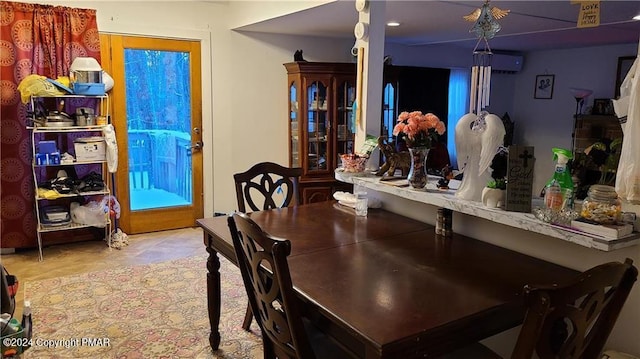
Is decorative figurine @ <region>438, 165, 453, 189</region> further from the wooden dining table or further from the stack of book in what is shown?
the stack of book

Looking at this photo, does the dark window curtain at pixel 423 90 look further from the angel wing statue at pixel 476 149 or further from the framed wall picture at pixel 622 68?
the angel wing statue at pixel 476 149

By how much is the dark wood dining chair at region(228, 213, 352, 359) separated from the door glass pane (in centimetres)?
328

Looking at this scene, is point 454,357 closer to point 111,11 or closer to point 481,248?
point 481,248

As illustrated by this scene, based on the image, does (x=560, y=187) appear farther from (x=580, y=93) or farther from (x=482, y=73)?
(x=580, y=93)

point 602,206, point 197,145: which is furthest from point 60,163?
point 602,206

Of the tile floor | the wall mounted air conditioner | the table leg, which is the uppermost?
the wall mounted air conditioner

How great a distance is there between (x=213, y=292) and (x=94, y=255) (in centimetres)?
215

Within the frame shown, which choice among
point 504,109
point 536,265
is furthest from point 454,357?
point 504,109

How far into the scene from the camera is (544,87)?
699 centimetres

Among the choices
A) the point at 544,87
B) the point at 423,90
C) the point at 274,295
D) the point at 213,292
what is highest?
the point at 544,87

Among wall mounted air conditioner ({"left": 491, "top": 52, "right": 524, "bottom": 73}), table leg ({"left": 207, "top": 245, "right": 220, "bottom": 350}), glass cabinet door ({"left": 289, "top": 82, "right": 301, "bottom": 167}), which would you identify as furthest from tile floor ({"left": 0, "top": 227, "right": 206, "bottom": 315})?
wall mounted air conditioner ({"left": 491, "top": 52, "right": 524, "bottom": 73})

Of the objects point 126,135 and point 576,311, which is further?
point 126,135

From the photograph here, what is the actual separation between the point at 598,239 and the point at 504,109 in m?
6.20

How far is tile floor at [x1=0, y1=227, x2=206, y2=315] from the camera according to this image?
3.81 m
